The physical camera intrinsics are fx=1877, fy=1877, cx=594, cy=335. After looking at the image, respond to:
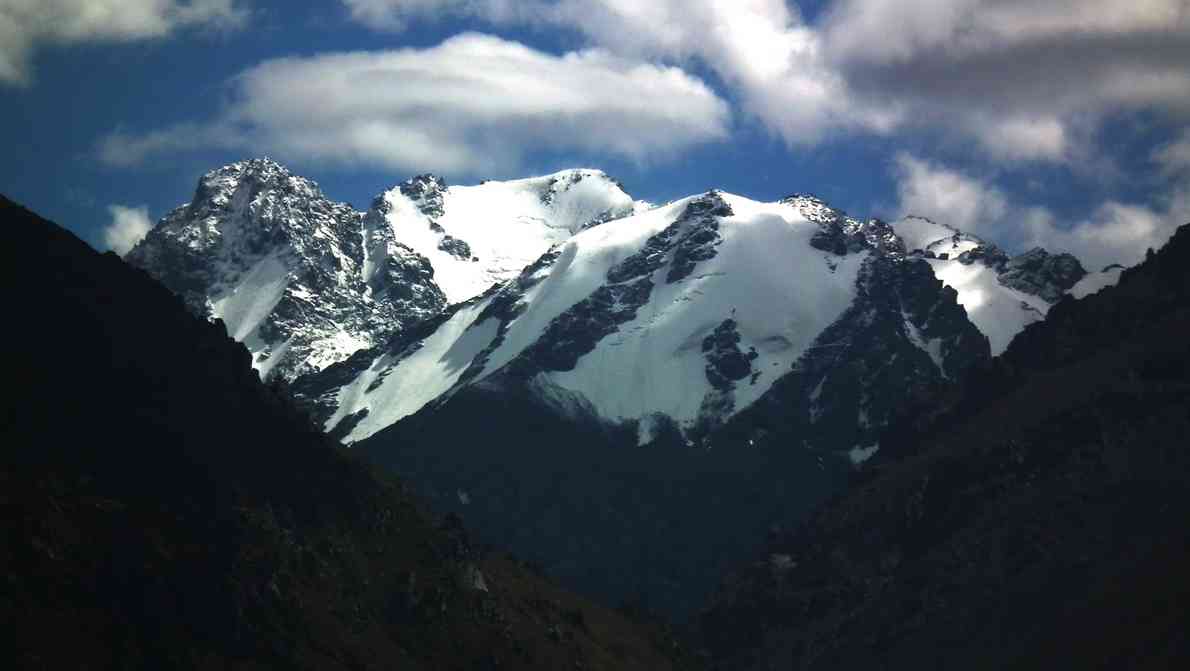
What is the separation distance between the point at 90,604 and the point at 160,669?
33.2 ft

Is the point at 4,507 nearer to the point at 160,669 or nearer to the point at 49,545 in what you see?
the point at 49,545

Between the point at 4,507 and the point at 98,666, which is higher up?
the point at 4,507

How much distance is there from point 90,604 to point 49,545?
785cm

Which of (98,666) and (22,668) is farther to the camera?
(98,666)

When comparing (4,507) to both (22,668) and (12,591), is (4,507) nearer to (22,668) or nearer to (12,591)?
(12,591)

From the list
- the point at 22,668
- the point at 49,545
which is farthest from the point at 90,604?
the point at 22,668

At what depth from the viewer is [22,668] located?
6949 inches

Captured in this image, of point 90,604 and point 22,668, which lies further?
point 90,604

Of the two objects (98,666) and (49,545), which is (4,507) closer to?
(49,545)

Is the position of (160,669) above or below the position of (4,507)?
below

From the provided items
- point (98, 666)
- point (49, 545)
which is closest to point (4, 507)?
point (49, 545)

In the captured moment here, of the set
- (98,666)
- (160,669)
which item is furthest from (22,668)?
(160,669)

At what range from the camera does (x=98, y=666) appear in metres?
188

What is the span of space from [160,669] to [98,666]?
12.3 metres
